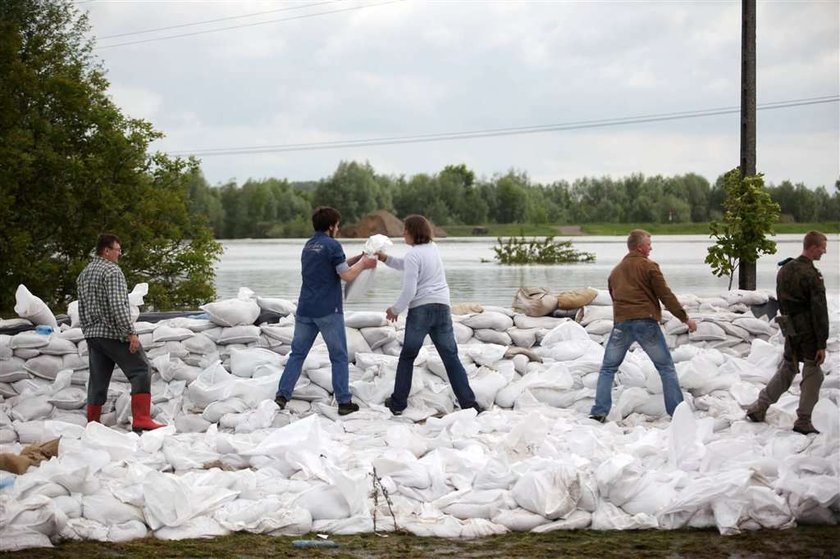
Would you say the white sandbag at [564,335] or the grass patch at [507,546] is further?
the white sandbag at [564,335]

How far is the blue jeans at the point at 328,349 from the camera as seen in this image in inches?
342

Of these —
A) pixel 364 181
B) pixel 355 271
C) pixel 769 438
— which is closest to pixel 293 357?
pixel 355 271

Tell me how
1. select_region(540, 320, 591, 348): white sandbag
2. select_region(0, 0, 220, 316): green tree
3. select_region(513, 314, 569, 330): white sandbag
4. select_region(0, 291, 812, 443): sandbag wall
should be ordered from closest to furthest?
select_region(0, 291, 812, 443): sandbag wall, select_region(540, 320, 591, 348): white sandbag, select_region(513, 314, 569, 330): white sandbag, select_region(0, 0, 220, 316): green tree

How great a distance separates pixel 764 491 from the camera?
5910 millimetres

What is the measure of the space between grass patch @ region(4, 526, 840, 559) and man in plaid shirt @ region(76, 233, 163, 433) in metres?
2.75

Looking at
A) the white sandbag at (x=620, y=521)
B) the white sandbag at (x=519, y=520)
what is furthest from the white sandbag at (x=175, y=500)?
the white sandbag at (x=620, y=521)

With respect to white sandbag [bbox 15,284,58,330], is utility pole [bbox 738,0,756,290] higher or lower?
higher

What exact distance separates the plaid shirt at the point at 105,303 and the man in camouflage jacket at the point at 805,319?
4.53 meters

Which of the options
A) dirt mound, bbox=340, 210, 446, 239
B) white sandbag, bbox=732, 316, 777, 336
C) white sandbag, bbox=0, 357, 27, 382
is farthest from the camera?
dirt mound, bbox=340, 210, 446, 239

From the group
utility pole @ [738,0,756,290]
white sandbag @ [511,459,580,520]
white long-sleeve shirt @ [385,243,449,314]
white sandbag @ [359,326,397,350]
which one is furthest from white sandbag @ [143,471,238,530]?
utility pole @ [738,0,756,290]

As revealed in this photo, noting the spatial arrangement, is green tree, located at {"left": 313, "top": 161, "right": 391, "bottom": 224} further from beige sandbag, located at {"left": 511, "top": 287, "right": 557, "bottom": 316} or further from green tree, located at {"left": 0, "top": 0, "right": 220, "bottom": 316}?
beige sandbag, located at {"left": 511, "top": 287, "right": 557, "bottom": 316}

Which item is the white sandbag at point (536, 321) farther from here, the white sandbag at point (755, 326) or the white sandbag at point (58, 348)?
the white sandbag at point (58, 348)

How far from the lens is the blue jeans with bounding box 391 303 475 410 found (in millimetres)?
8586

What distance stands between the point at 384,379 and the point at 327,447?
2183 mm
